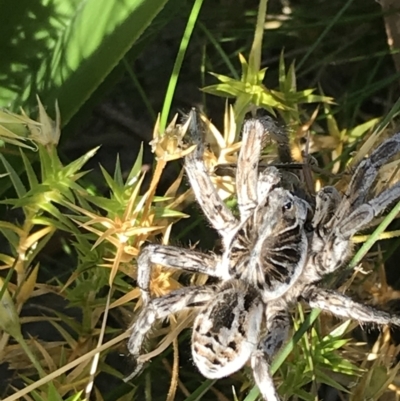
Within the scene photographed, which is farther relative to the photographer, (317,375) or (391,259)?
(391,259)

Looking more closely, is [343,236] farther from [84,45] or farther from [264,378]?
[84,45]

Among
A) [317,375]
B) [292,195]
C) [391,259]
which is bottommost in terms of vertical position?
[391,259]

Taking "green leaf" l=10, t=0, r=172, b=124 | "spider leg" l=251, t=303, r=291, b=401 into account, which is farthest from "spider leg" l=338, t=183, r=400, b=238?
"green leaf" l=10, t=0, r=172, b=124

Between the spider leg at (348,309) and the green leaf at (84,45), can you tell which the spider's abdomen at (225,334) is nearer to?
the spider leg at (348,309)

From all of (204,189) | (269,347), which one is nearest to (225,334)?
(269,347)

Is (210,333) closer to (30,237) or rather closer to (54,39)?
(30,237)

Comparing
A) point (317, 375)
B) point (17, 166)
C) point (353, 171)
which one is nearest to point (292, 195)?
point (353, 171)
